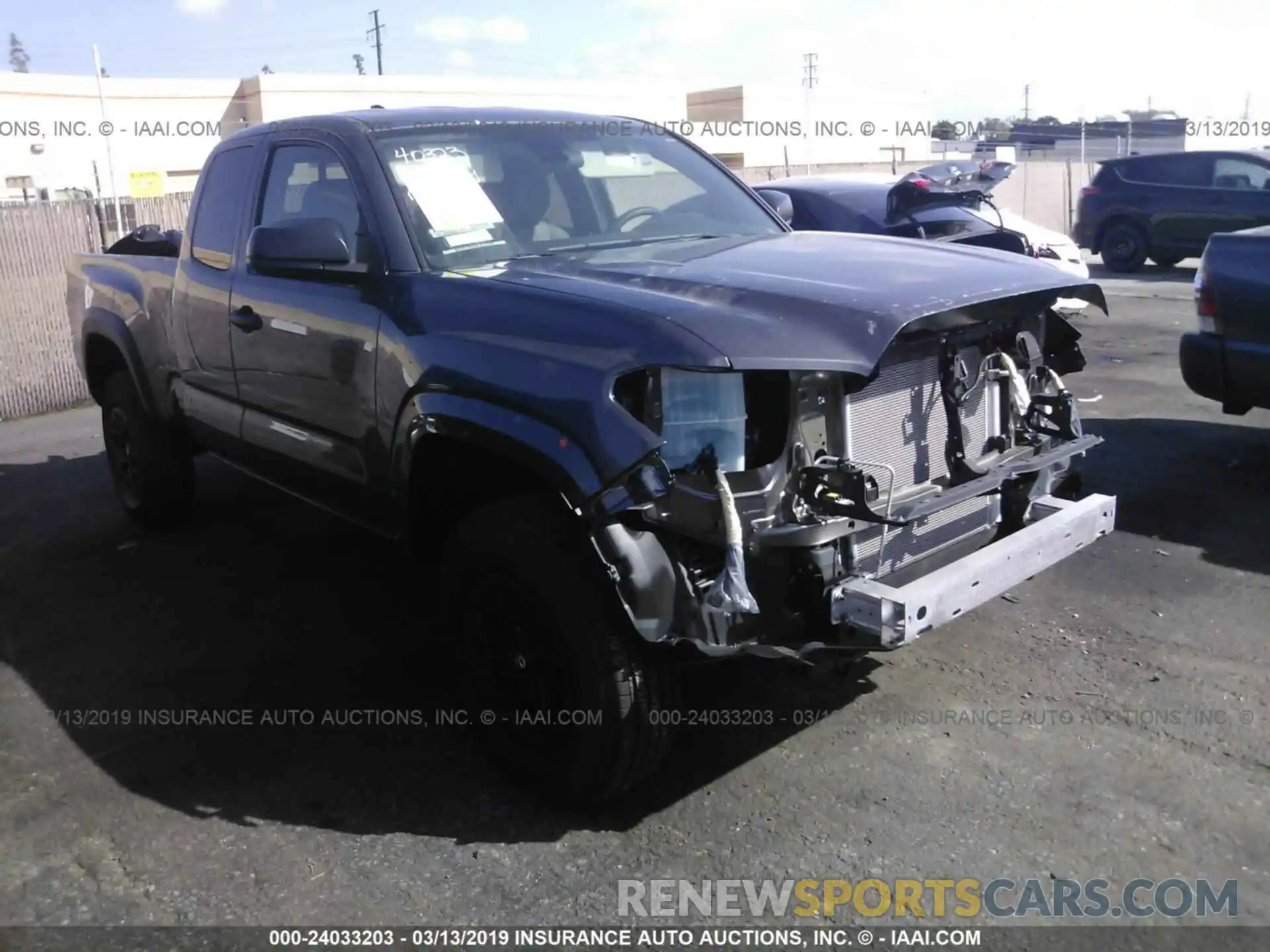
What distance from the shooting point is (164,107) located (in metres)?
37.8

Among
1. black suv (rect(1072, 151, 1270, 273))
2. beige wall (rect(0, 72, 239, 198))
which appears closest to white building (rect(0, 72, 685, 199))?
beige wall (rect(0, 72, 239, 198))

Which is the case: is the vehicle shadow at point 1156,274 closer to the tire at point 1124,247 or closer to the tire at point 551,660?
the tire at point 1124,247

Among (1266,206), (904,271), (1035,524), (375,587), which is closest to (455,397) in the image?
(904,271)

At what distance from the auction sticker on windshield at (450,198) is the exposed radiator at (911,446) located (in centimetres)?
149

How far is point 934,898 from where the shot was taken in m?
2.99

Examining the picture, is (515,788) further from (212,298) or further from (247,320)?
(212,298)

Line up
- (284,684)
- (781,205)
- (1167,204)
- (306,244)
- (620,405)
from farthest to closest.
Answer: (1167,204) → (781,205) → (284,684) → (306,244) → (620,405)

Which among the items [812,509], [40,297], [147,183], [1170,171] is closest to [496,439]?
[812,509]

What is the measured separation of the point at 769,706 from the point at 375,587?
84.3 inches

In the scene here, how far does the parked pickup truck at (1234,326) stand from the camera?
6.14m

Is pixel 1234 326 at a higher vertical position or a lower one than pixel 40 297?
lower

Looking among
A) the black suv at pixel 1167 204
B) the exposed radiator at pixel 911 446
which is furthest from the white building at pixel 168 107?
the exposed radiator at pixel 911 446

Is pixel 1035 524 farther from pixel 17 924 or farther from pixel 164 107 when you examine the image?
pixel 164 107

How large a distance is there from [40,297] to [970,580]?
9382 mm
